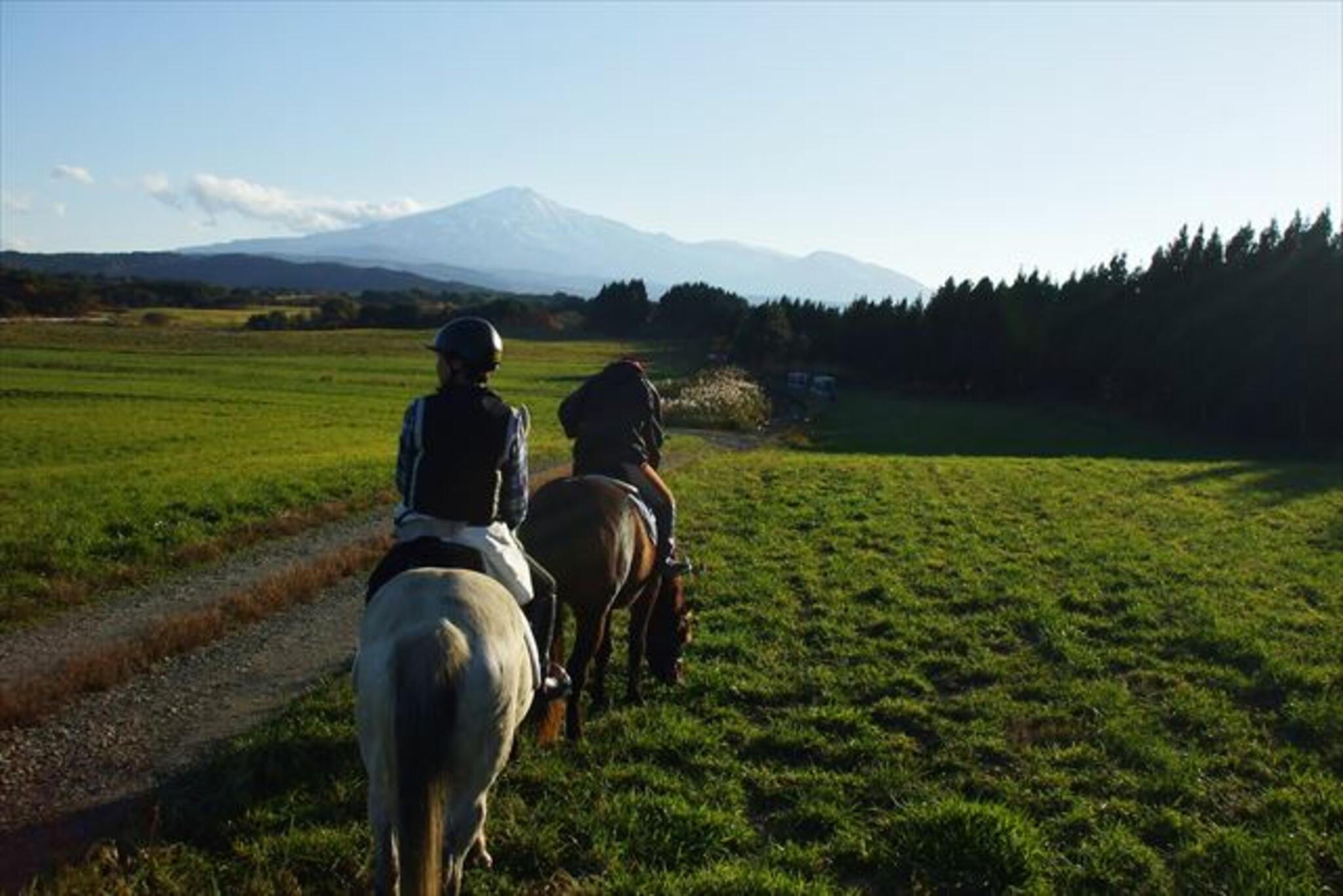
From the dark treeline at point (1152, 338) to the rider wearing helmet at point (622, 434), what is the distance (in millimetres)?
53658

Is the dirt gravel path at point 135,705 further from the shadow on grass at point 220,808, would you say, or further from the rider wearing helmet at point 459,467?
the rider wearing helmet at point 459,467

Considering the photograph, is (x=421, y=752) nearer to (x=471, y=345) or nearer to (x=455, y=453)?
(x=455, y=453)

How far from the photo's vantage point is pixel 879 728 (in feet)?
26.8

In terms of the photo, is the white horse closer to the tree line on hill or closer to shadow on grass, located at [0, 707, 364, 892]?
shadow on grass, located at [0, 707, 364, 892]

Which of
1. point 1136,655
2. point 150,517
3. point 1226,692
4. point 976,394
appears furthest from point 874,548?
point 976,394

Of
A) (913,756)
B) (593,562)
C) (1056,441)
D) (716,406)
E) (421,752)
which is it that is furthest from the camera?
(716,406)

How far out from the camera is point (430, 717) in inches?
168

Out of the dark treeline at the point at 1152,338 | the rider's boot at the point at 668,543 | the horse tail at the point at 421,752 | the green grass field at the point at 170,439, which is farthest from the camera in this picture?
the dark treeline at the point at 1152,338

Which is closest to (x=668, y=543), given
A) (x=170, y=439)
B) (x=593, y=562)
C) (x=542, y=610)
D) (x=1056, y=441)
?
(x=593, y=562)

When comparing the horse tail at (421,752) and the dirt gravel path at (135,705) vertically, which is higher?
the horse tail at (421,752)

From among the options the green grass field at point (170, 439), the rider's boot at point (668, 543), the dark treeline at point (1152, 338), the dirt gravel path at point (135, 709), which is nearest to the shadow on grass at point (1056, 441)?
the dark treeline at point (1152, 338)

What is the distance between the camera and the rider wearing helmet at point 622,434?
927 cm

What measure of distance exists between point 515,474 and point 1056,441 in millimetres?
45835

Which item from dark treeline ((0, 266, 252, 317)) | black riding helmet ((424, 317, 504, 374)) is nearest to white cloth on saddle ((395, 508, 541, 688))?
black riding helmet ((424, 317, 504, 374))
